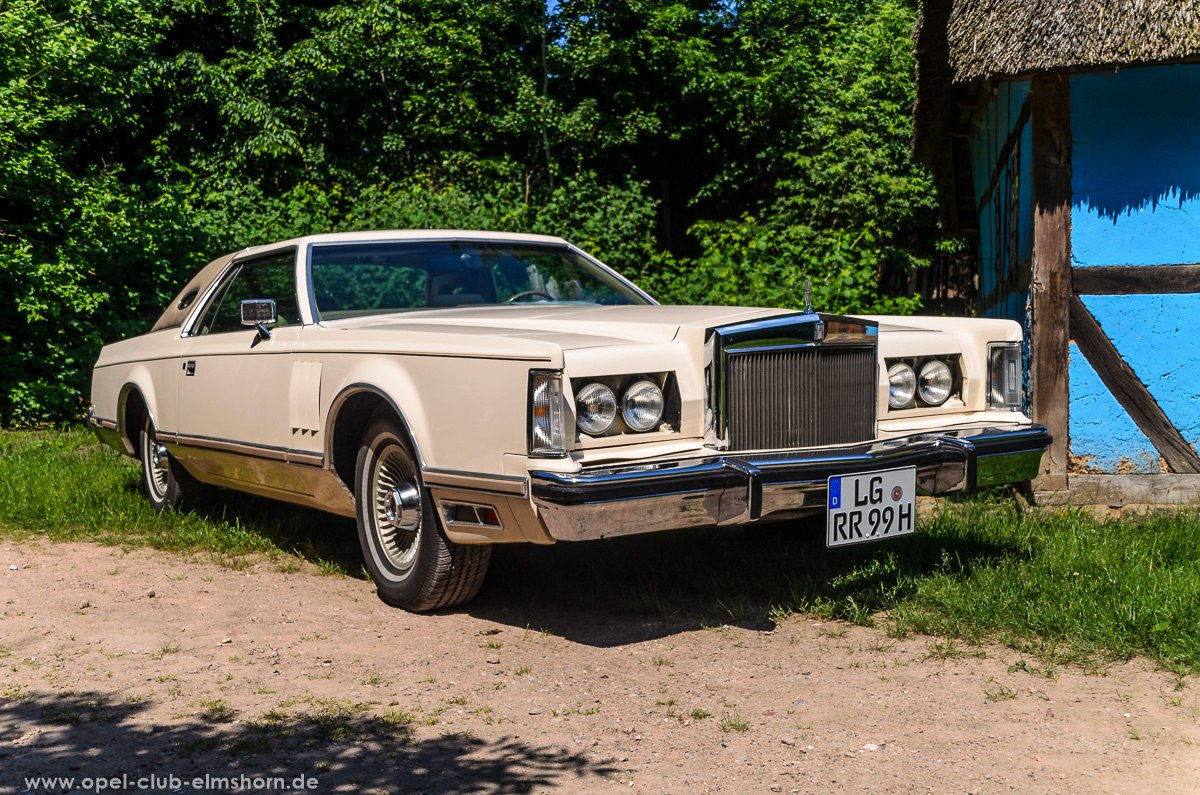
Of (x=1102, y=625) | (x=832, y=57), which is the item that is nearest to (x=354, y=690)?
(x=1102, y=625)

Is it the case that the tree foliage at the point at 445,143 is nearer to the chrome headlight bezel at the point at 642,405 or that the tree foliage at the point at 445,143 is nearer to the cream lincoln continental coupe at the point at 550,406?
the cream lincoln continental coupe at the point at 550,406

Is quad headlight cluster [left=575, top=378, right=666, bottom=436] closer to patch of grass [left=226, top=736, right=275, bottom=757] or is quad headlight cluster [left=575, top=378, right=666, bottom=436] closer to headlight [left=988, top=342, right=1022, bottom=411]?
patch of grass [left=226, top=736, right=275, bottom=757]

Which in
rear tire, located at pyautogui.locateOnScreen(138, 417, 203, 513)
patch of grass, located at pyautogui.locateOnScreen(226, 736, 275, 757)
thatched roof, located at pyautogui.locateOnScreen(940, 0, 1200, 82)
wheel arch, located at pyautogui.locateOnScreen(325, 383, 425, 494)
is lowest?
patch of grass, located at pyautogui.locateOnScreen(226, 736, 275, 757)

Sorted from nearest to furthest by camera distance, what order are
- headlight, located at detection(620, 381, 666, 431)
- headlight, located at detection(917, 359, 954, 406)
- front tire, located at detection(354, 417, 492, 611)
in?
headlight, located at detection(620, 381, 666, 431) → front tire, located at detection(354, 417, 492, 611) → headlight, located at detection(917, 359, 954, 406)

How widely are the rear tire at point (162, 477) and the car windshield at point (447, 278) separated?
187 cm

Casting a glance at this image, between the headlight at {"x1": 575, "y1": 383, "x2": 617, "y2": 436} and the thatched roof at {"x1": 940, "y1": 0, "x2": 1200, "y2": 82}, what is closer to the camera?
the headlight at {"x1": 575, "y1": 383, "x2": 617, "y2": 436}

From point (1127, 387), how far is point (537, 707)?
4660mm

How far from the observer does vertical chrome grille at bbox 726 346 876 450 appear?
388 centimetres

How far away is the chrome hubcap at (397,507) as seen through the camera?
426 centimetres

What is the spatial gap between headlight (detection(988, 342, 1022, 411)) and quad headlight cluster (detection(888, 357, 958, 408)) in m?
0.19

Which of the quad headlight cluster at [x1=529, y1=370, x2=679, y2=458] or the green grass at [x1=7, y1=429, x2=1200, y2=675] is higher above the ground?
the quad headlight cluster at [x1=529, y1=370, x2=679, y2=458]

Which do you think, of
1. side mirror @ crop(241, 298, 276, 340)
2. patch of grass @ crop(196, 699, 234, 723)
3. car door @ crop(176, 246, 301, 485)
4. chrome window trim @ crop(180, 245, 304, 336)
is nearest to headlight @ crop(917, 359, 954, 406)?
car door @ crop(176, 246, 301, 485)

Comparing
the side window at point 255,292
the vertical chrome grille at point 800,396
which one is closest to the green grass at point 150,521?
the side window at point 255,292

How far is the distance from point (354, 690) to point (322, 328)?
182cm
